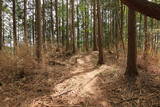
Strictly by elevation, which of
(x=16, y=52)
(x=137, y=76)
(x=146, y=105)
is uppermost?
(x=16, y=52)

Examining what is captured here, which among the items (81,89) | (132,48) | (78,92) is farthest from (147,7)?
(132,48)

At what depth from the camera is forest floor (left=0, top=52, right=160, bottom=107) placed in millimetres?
6113

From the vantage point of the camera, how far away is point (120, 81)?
740 cm

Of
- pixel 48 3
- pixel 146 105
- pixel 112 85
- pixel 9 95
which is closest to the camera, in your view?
pixel 146 105

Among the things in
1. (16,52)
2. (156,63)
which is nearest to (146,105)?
(156,63)

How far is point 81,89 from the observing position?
22.7ft

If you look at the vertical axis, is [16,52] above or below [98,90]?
above

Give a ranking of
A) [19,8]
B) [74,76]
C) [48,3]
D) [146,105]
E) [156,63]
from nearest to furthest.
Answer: [146,105]
[74,76]
[156,63]
[19,8]
[48,3]

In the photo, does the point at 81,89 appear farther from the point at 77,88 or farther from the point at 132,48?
the point at 132,48

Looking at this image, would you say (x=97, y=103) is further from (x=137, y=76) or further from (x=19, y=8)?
(x=19, y=8)

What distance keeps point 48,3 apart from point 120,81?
18516 mm

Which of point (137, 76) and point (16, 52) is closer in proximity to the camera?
point (137, 76)

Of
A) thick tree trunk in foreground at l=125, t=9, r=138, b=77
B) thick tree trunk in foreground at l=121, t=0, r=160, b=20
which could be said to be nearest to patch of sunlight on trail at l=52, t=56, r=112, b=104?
thick tree trunk in foreground at l=125, t=9, r=138, b=77

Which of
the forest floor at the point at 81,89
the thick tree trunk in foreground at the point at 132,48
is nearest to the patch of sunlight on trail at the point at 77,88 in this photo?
the forest floor at the point at 81,89
